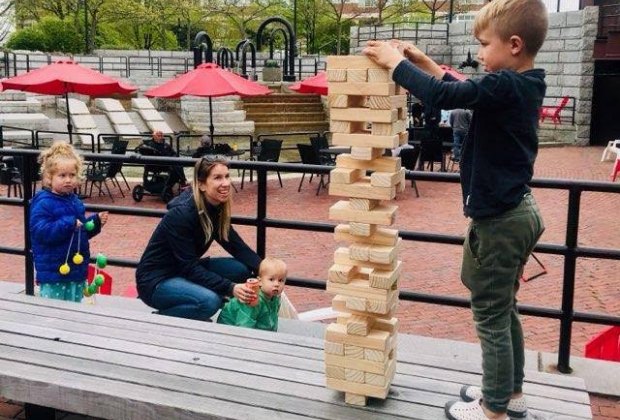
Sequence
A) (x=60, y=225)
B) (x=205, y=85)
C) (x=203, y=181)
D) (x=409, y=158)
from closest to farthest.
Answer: (x=203, y=181) → (x=60, y=225) → (x=409, y=158) → (x=205, y=85)

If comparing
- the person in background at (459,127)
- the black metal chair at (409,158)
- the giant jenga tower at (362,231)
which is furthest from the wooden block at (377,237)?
the person in background at (459,127)

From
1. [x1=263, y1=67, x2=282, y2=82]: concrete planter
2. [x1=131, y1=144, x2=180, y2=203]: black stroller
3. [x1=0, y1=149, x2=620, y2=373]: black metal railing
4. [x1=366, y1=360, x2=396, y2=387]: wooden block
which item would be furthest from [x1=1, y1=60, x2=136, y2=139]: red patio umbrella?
[x1=263, y1=67, x2=282, y2=82]: concrete planter

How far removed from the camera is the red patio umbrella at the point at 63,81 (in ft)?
47.2

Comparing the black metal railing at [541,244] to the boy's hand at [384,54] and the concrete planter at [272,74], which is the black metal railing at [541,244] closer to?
the boy's hand at [384,54]

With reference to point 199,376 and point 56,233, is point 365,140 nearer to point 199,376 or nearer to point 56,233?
point 199,376

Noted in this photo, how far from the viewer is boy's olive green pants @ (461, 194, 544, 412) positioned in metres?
2.83

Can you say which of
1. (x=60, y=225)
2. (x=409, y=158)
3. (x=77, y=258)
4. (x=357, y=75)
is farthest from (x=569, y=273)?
(x=409, y=158)

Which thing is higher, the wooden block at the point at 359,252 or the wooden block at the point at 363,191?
the wooden block at the point at 363,191

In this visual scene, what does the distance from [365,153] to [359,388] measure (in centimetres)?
96

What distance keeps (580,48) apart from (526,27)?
82.0 ft

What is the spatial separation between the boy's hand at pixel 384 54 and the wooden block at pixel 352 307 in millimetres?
934

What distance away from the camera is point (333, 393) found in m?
3.22

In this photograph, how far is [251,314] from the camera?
4344 millimetres

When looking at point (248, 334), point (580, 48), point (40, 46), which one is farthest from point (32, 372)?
point (40, 46)
